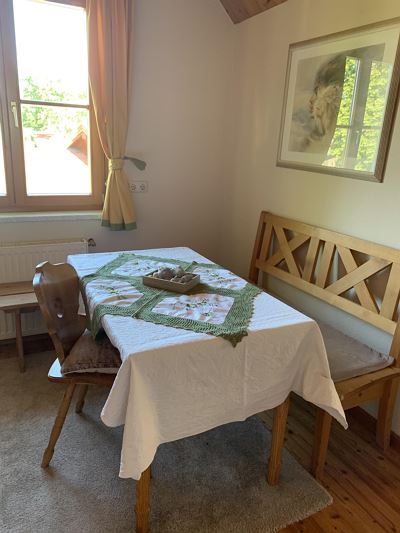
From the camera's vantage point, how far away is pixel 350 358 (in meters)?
1.92

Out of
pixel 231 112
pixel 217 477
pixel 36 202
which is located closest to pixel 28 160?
pixel 36 202

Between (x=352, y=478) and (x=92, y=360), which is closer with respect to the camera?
(x=92, y=360)

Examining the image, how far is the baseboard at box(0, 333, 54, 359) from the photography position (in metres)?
2.70

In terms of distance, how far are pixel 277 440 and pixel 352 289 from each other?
3.09 ft

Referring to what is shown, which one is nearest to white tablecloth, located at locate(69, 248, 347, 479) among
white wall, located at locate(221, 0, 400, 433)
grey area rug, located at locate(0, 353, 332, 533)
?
grey area rug, located at locate(0, 353, 332, 533)

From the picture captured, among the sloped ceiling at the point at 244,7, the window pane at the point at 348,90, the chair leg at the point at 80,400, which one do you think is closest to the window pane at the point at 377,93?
the window pane at the point at 348,90

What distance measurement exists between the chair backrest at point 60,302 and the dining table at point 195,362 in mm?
108

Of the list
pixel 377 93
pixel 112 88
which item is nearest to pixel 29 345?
pixel 112 88

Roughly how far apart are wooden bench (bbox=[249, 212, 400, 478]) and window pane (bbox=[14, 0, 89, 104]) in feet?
5.61

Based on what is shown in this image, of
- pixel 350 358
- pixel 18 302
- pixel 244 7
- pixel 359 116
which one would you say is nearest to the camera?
pixel 350 358

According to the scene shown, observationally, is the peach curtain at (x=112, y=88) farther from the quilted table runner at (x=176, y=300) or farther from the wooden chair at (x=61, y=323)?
the wooden chair at (x=61, y=323)

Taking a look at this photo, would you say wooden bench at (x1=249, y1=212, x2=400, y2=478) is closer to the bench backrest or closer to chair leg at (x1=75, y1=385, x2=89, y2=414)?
the bench backrest

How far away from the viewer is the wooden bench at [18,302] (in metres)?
2.38

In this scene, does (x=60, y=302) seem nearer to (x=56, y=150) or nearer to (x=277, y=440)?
(x=277, y=440)
